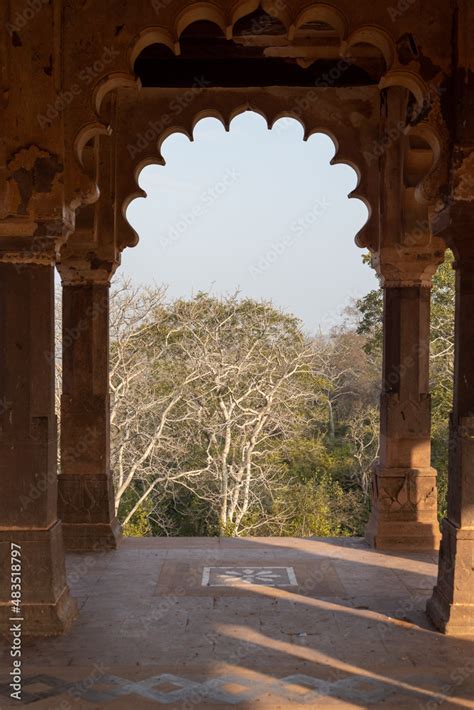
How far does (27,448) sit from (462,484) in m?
3.52

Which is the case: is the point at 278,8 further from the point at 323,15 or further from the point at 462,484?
the point at 462,484

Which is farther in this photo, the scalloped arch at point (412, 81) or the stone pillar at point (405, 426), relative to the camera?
the stone pillar at point (405, 426)

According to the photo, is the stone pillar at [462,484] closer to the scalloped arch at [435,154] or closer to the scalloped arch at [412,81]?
the scalloped arch at [435,154]

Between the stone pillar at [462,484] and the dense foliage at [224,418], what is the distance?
13.3 m

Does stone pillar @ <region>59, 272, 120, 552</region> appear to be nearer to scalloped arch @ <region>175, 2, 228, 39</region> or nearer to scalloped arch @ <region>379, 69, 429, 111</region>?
scalloped arch @ <region>175, 2, 228, 39</region>

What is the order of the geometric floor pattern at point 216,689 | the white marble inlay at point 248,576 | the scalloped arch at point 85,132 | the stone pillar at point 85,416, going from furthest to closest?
1. the stone pillar at point 85,416
2. the white marble inlay at point 248,576
3. the scalloped arch at point 85,132
4. the geometric floor pattern at point 216,689

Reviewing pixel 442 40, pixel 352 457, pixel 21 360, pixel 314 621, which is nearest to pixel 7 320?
pixel 21 360

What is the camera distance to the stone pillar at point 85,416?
928 cm

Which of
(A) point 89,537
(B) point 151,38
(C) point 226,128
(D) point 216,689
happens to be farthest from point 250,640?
(C) point 226,128

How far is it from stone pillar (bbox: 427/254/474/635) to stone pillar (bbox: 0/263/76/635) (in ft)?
10.4

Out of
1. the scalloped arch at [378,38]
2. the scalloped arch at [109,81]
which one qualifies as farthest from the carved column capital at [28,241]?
the scalloped arch at [378,38]

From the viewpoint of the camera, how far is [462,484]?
6.25 metres

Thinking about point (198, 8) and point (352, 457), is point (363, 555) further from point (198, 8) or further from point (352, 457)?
point (352, 457)

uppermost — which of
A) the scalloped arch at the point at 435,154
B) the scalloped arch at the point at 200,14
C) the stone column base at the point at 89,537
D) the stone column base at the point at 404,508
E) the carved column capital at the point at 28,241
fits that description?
the scalloped arch at the point at 200,14
